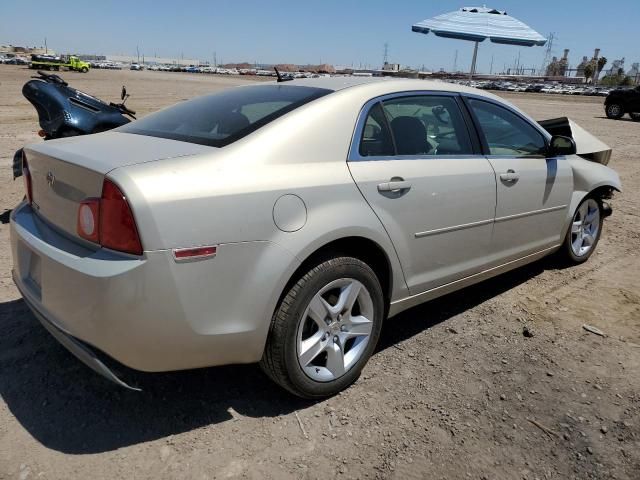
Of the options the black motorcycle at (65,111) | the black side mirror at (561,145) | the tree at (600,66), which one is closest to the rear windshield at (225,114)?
the black side mirror at (561,145)

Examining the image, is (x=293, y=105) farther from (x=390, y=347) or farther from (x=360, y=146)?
(x=390, y=347)

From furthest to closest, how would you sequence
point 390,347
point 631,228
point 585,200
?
point 631,228, point 585,200, point 390,347

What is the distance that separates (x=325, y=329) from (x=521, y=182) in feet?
Result: 6.24

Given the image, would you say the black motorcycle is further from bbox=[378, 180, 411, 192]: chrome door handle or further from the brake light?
bbox=[378, 180, 411, 192]: chrome door handle

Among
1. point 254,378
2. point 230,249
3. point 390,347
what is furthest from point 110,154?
point 390,347

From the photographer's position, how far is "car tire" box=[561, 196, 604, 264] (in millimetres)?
4590

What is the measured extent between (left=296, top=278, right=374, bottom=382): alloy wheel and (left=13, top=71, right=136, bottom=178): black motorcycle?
414 centimetres

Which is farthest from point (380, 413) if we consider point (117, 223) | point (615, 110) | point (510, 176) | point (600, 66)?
point (600, 66)

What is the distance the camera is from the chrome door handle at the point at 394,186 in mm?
2736

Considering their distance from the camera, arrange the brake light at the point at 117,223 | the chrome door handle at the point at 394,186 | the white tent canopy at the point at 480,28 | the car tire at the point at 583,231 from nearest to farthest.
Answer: the brake light at the point at 117,223, the chrome door handle at the point at 394,186, the car tire at the point at 583,231, the white tent canopy at the point at 480,28

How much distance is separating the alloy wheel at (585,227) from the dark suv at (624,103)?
783 inches

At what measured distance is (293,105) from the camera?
2.73m

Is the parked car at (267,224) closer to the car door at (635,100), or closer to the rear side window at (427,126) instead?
the rear side window at (427,126)

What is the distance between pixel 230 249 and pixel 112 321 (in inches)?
21.4
